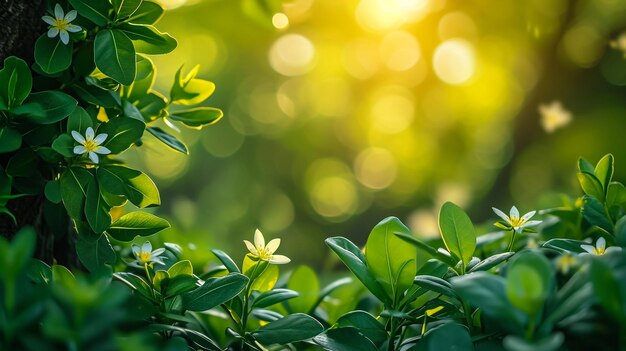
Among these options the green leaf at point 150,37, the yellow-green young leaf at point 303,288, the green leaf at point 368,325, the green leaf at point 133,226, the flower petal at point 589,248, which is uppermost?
the green leaf at point 150,37

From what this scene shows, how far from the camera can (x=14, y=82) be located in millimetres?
808

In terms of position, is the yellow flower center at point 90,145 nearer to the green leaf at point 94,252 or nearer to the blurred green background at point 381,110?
the green leaf at point 94,252

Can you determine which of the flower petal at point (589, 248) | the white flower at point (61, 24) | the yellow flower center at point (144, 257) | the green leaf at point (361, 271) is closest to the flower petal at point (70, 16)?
the white flower at point (61, 24)

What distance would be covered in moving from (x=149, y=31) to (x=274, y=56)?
4278 mm

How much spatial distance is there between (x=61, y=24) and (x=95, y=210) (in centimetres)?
26

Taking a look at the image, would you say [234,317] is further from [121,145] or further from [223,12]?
[223,12]

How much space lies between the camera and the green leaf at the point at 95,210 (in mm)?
832

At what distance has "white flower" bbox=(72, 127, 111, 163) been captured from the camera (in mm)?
806

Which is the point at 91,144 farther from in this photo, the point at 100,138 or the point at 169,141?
the point at 169,141

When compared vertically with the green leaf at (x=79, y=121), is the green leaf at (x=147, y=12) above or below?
above

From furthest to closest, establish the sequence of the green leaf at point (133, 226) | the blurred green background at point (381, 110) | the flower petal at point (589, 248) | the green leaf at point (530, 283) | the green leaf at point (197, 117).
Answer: the blurred green background at point (381, 110) → the green leaf at point (197, 117) → the green leaf at point (133, 226) → the flower petal at point (589, 248) → the green leaf at point (530, 283)

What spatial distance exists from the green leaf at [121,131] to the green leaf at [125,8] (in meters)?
0.15

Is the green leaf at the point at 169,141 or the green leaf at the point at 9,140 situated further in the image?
the green leaf at the point at 169,141

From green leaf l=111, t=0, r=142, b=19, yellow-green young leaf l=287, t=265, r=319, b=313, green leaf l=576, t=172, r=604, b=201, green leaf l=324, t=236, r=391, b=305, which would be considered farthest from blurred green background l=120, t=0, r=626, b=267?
green leaf l=111, t=0, r=142, b=19
